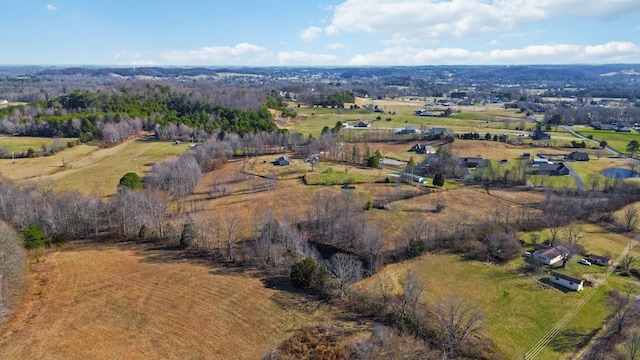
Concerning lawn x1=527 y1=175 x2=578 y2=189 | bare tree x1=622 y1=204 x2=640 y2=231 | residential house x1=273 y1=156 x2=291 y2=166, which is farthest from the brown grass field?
residential house x1=273 y1=156 x2=291 y2=166

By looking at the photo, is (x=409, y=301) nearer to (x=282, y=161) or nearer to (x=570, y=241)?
(x=570, y=241)


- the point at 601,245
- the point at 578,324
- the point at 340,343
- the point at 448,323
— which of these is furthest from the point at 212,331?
Answer: the point at 601,245

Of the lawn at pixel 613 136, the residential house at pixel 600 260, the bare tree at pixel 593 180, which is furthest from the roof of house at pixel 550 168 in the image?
the residential house at pixel 600 260

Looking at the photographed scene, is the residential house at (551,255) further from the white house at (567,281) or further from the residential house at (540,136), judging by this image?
the residential house at (540,136)

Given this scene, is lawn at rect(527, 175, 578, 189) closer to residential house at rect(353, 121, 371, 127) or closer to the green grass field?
the green grass field

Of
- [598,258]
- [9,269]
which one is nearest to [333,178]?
[598,258]

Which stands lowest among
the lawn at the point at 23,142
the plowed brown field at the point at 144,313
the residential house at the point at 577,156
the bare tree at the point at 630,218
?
the plowed brown field at the point at 144,313
